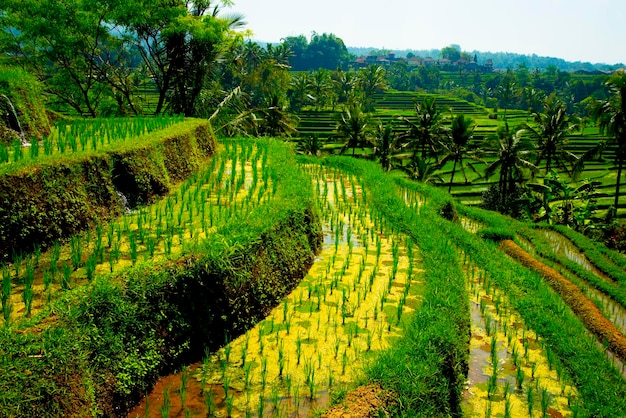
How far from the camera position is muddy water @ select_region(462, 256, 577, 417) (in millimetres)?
4441

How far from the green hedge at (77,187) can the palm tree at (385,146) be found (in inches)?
619

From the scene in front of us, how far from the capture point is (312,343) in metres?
4.84

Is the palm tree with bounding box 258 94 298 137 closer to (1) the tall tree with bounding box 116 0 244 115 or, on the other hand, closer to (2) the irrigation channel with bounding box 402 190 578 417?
(1) the tall tree with bounding box 116 0 244 115

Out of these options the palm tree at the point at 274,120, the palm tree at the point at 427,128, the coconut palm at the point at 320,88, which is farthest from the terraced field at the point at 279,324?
Answer: the coconut palm at the point at 320,88

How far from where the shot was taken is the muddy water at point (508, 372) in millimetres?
4441

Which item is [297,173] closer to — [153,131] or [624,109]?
[153,131]

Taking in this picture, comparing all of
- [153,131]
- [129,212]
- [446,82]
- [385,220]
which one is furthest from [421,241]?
[446,82]

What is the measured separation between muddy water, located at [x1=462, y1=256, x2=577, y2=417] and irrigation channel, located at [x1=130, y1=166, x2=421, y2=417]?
2.83 ft

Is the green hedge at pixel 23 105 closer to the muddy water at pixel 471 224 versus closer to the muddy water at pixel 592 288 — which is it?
the muddy water at pixel 592 288

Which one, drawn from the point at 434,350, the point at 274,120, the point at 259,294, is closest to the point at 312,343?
the point at 259,294

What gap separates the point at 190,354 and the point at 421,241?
4.78m

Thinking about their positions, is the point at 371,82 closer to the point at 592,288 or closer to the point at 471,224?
the point at 471,224

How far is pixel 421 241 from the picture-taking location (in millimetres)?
8172

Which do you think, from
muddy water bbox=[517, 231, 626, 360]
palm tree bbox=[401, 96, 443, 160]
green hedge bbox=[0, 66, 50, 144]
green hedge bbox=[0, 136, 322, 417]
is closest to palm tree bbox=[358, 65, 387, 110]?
palm tree bbox=[401, 96, 443, 160]
